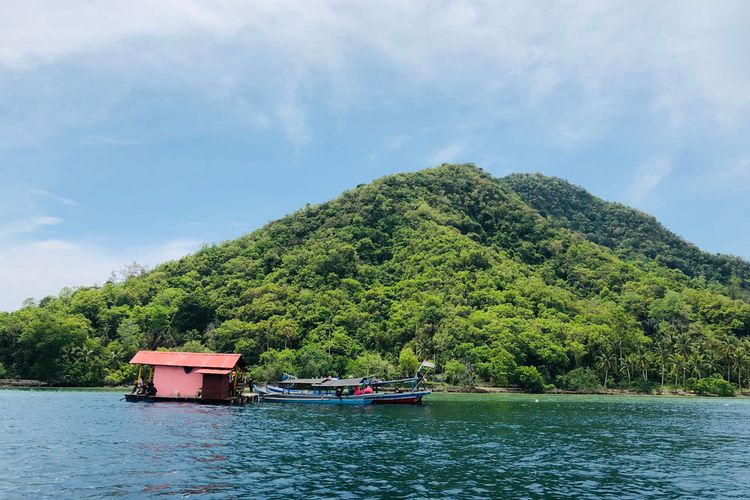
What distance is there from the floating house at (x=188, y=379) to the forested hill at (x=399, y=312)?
3927 cm

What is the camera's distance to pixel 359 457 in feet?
89.9

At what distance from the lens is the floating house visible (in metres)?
61.1

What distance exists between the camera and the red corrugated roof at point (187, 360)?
6172cm

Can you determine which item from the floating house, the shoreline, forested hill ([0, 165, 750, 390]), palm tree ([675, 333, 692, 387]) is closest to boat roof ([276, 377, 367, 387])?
the floating house

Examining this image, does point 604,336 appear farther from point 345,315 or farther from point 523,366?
point 345,315

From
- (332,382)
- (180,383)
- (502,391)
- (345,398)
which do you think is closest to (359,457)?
(345,398)

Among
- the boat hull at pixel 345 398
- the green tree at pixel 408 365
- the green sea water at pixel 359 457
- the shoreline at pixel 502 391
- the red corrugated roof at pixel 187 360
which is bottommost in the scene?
the shoreline at pixel 502 391

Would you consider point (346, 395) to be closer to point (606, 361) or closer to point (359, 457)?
point (359, 457)

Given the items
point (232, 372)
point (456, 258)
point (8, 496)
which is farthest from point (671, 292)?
point (8, 496)

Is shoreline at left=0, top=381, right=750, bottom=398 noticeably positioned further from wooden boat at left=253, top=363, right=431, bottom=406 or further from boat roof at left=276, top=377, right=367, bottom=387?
boat roof at left=276, top=377, right=367, bottom=387

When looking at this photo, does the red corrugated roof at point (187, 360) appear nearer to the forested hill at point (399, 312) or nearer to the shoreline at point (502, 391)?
the shoreline at point (502, 391)

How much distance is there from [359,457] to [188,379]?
41.6 m

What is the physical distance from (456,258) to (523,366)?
44.3 meters

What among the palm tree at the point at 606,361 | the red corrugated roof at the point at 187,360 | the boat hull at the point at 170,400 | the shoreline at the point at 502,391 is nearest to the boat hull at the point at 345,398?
the boat hull at the point at 170,400
